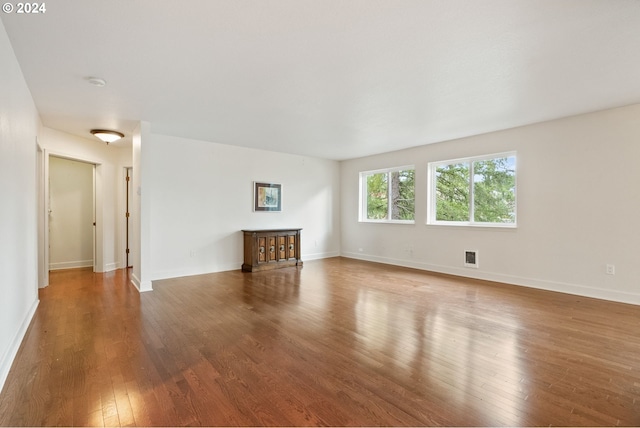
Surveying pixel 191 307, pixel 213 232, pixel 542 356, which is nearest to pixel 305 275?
pixel 213 232

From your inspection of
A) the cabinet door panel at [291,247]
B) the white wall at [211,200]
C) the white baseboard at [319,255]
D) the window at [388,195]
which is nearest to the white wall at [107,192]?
the white wall at [211,200]

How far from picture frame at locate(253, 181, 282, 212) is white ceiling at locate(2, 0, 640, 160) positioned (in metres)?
2.09

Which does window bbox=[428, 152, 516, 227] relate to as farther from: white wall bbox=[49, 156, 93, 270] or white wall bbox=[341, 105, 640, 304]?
white wall bbox=[49, 156, 93, 270]

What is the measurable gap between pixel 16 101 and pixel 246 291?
10.5 ft

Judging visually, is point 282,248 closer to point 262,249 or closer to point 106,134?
point 262,249

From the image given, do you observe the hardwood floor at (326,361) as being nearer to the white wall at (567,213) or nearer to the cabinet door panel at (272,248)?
the white wall at (567,213)

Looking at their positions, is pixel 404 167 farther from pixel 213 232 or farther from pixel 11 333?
pixel 11 333

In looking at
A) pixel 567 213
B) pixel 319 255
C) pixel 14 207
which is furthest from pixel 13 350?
pixel 567 213

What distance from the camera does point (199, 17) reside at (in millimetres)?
2121

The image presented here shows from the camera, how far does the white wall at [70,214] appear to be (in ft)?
19.9

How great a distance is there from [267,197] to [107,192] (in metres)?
3.12

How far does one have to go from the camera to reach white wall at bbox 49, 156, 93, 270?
6055 millimetres

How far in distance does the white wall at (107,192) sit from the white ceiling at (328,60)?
1.09 meters

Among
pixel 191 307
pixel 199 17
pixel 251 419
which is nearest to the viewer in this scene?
pixel 251 419
